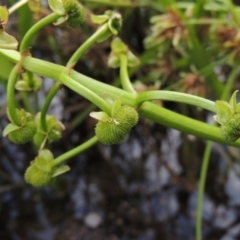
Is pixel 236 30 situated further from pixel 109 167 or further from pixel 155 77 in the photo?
pixel 109 167

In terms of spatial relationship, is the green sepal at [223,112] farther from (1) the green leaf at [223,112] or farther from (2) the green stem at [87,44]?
(2) the green stem at [87,44]

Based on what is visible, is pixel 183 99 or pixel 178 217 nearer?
pixel 183 99

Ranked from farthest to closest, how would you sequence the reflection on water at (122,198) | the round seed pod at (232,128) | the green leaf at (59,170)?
the reflection on water at (122,198) < the green leaf at (59,170) < the round seed pod at (232,128)

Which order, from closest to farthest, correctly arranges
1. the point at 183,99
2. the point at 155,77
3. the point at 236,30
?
1. the point at 183,99
2. the point at 236,30
3. the point at 155,77

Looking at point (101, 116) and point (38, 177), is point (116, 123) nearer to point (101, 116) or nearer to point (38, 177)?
point (101, 116)

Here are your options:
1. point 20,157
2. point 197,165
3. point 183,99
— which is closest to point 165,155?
point 197,165

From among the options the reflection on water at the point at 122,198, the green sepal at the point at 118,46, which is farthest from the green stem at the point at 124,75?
the reflection on water at the point at 122,198
